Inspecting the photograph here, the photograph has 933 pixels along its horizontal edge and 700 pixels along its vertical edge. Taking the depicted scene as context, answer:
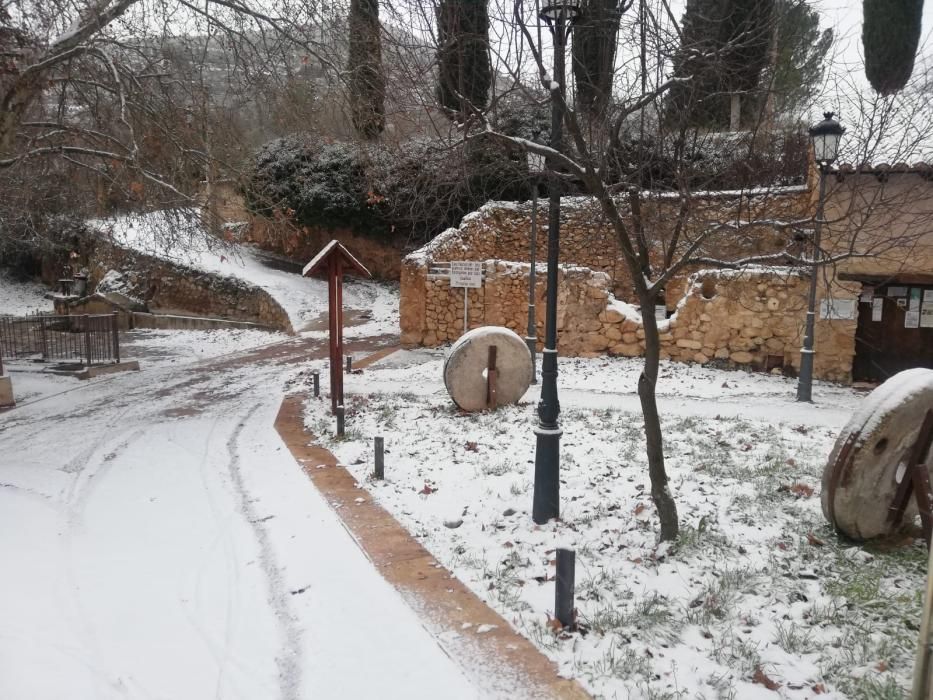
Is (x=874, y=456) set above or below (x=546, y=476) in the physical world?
above

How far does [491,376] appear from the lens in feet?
28.1

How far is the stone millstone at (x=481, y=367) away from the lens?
8.46m

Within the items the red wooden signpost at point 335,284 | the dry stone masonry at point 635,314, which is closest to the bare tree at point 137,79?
the red wooden signpost at point 335,284

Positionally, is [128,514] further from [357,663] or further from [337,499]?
[357,663]

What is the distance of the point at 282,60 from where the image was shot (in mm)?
8523

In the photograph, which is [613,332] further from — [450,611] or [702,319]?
[450,611]

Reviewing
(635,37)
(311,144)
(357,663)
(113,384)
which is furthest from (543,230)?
(357,663)

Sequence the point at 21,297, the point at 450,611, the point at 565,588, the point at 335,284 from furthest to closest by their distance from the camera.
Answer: the point at 21,297 → the point at 335,284 → the point at 450,611 → the point at 565,588

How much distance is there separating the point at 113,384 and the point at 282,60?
6856 mm

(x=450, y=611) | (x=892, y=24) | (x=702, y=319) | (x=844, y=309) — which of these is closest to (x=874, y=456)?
(x=450, y=611)

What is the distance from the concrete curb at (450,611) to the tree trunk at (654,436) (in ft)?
5.02

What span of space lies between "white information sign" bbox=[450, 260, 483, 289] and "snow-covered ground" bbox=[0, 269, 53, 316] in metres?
19.9

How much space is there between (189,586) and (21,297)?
97.9 ft

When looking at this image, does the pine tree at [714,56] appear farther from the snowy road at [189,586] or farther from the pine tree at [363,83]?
the snowy road at [189,586]
